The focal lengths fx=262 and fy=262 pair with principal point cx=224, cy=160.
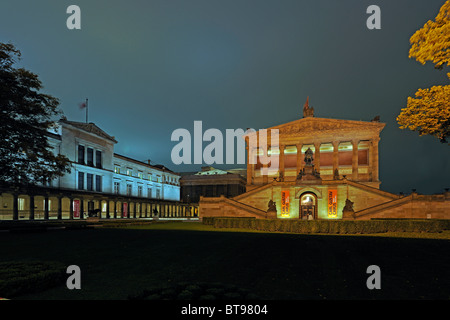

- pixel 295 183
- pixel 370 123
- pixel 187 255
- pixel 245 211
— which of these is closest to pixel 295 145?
pixel 370 123

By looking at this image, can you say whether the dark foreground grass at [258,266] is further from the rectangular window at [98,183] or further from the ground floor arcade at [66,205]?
the rectangular window at [98,183]

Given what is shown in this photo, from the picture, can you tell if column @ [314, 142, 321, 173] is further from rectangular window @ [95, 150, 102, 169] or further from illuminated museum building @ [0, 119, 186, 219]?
rectangular window @ [95, 150, 102, 169]

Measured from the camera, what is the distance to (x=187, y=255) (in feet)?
42.1

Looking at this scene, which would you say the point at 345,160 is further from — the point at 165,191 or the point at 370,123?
the point at 165,191

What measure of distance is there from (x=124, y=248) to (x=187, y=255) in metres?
4.36

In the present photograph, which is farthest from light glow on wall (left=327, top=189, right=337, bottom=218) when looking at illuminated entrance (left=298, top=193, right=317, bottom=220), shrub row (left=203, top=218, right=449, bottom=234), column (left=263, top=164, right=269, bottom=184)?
column (left=263, top=164, right=269, bottom=184)

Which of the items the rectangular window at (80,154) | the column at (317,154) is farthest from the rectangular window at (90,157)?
the column at (317,154)

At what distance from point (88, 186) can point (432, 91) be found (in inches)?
2311

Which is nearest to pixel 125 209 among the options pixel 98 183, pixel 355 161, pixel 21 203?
pixel 98 183

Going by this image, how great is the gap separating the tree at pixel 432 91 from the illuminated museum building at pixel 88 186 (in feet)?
127

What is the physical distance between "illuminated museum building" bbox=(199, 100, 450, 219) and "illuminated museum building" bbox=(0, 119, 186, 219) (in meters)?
24.8

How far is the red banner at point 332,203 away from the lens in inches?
1647

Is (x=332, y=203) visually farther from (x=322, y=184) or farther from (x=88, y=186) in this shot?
(x=88, y=186)

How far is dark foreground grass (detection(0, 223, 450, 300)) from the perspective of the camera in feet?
26.6
